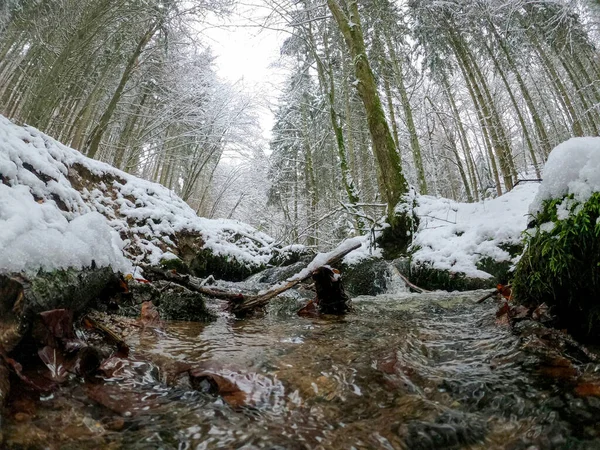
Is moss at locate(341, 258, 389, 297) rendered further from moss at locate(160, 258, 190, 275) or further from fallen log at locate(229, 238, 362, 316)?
moss at locate(160, 258, 190, 275)

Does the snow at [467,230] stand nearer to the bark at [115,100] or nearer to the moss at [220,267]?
the moss at [220,267]

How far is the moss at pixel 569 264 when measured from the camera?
153 centimetres

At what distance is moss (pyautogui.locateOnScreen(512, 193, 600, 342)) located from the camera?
1527 millimetres

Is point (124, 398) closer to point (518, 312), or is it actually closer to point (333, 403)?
point (333, 403)

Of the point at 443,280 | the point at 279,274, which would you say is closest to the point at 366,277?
the point at 443,280

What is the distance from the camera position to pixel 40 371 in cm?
106

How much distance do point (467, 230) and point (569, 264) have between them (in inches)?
172

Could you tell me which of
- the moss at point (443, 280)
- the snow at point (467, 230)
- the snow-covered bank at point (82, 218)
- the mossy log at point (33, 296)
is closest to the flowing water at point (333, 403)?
the mossy log at point (33, 296)

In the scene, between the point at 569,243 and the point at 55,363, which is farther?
the point at 569,243

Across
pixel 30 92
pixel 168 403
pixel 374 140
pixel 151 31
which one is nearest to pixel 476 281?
pixel 374 140

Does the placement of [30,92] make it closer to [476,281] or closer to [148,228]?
[148,228]

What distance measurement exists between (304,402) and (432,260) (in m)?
4.60

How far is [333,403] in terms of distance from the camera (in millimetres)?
1131

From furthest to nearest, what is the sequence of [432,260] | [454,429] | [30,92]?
[30,92] → [432,260] → [454,429]
